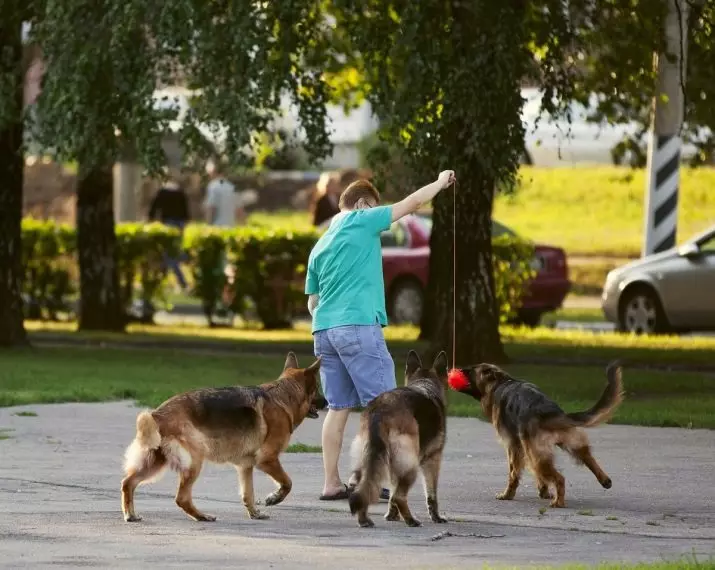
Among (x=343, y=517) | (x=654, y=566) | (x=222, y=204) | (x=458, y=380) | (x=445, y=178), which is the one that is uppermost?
(x=222, y=204)

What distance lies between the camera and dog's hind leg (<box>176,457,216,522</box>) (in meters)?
9.59

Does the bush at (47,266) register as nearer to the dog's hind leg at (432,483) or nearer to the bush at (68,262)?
the bush at (68,262)

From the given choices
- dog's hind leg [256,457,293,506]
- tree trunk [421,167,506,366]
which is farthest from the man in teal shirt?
tree trunk [421,167,506,366]

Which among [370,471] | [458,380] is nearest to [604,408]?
[458,380]

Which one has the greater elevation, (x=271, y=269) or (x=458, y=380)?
(x=271, y=269)

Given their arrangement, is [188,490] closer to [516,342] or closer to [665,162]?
[516,342]

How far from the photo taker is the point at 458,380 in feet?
35.4

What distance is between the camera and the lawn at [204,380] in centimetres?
1536

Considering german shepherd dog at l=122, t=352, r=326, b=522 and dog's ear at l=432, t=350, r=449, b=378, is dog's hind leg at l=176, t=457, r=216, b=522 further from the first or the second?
dog's ear at l=432, t=350, r=449, b=378

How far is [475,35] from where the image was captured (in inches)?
659

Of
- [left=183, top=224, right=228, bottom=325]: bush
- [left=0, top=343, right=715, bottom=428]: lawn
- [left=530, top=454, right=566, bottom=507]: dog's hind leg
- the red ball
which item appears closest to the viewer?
[left=530, top=454, right=566, bottom=507]: dog's hind leg

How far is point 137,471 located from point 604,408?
104 inches

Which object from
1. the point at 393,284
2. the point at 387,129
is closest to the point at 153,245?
the point at 393,284

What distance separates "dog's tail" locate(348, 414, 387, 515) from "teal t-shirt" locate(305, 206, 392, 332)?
115 centimetres
